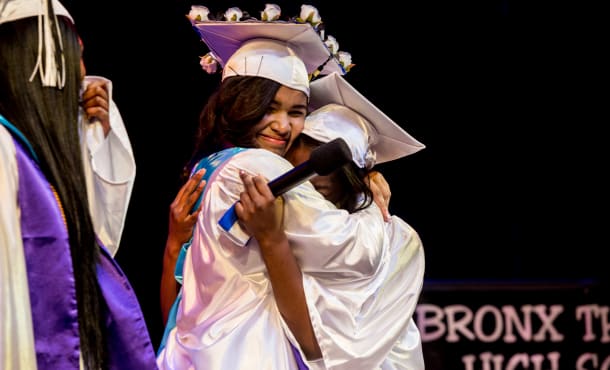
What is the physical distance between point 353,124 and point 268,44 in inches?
12.6

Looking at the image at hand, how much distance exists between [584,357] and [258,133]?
212cm

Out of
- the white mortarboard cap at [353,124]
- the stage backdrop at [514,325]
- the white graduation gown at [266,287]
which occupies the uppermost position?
the white mortarboard cap at [353,124]

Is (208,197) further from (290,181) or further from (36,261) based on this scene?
(36,261)

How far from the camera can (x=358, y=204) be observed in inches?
101

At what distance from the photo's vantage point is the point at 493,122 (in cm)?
467

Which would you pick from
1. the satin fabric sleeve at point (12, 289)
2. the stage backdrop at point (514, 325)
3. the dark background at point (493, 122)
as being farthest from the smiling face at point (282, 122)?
the dark background at point (493, 122)

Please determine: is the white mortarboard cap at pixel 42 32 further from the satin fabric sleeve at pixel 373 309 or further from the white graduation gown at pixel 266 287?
the satin fabric sleeve at pixel 373 309

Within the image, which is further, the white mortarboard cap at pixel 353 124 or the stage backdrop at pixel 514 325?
the stage backdrop at pixel 514 325

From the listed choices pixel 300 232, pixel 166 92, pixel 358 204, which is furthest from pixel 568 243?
pixel 300 232

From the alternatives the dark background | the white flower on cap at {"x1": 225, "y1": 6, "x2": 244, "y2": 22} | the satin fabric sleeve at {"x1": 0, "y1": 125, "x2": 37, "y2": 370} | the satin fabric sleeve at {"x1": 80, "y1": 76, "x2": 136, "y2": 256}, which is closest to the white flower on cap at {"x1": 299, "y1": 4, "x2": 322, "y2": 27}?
the white flower on cap at {"x1": 225, "y1": 6, "x2": 244, "y2": 22}

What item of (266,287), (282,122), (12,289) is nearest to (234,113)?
(282,122)

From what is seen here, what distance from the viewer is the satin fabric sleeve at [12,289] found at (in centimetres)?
144

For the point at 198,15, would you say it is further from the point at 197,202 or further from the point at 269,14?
the point at 197,202

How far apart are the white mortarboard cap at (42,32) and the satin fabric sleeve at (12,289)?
0.45ft
